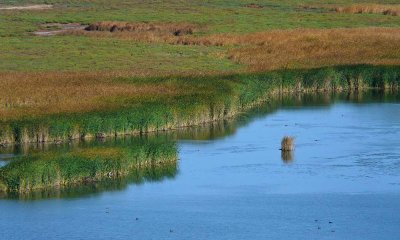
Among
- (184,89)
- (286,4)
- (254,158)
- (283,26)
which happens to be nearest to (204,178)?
(254,158)

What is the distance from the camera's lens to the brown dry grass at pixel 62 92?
4056cm

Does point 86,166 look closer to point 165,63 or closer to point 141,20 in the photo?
point 165,63

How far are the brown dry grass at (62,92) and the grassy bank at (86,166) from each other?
18.4 feet

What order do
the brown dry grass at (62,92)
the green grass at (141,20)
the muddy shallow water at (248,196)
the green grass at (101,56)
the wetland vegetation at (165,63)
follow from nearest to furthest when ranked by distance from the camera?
1. the muddy shallow water at (248,196)
2. the wetland vegetation at (165,63)
3. the brown dry grass at (62,92)
4. the green grass at (101,56)
5. the green grass at (141,20)

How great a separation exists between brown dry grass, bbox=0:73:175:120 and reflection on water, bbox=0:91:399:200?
2.72m

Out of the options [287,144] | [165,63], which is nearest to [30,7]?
[165,63]

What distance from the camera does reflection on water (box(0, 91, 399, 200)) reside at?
30500 millimetres

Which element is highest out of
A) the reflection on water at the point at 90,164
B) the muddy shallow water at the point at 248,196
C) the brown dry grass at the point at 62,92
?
the brown dry grass at the point at 62,92

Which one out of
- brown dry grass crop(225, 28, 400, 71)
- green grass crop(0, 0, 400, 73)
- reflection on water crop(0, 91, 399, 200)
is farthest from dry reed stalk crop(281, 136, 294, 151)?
green grass crop(0, 0, 400, 73)

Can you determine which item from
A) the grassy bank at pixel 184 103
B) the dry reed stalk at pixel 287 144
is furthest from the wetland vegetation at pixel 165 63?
the dry reed stalk at pixel 287 144

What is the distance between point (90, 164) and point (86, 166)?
15cm

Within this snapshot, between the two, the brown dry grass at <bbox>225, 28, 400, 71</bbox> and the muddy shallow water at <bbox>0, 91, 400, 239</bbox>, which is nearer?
the muddy shallow water at <bbox>0, 91, 400, 239</bbox>

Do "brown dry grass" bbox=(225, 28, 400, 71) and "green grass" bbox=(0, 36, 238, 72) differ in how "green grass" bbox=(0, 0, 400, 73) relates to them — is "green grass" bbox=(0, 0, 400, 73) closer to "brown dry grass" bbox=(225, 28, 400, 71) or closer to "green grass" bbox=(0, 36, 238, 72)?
"green grass" bbox=(0, 36, 238, 72)

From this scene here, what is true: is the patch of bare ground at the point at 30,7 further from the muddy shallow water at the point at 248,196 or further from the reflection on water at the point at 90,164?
the reflection on water at the point at 90,164
